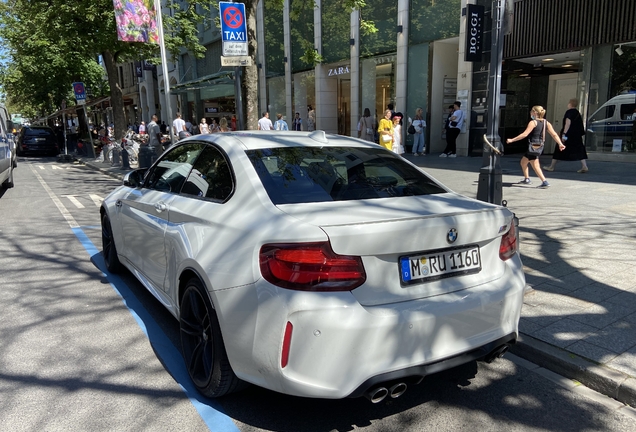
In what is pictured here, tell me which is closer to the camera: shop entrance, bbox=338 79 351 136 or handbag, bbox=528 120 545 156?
handbag, bbox=528 120 545 156

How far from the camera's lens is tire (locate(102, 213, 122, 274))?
531cm

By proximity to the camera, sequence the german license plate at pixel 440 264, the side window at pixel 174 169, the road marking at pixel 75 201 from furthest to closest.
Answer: the road marking at pixel 75 201
the side window at pixel 174 169
the german license plate at pixel 440 264

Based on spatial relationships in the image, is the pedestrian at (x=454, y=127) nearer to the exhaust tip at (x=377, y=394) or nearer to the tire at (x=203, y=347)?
the tire at (x=203, y=347)

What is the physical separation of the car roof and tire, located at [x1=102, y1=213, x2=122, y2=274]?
2.13 metres

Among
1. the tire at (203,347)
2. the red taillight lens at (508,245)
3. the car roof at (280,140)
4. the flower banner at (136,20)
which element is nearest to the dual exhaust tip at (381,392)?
the tire at (203,347)

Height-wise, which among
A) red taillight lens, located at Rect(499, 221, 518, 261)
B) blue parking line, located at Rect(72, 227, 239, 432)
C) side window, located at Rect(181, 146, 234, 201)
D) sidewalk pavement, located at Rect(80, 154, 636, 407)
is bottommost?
blue parking line, located at Rect(72, 227, 239, 432)

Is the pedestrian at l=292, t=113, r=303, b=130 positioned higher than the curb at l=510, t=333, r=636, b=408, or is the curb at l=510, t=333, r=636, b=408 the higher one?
the pedestrian at l=292, t=113, r=303, b=130

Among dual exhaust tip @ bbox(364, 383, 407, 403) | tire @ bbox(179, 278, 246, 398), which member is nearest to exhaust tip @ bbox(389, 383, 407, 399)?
dual exhaust tip @ bbox(364, 383, 407, 403)

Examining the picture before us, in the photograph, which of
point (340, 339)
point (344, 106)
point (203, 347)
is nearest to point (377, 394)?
point (340, 339)

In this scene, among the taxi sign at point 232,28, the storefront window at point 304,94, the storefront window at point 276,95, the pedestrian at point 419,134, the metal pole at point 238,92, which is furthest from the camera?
the storefront window at point 276,95

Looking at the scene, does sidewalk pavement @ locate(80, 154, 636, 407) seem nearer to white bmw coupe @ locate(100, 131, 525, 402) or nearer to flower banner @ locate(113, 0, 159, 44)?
white bmw coupe @ locate(100, 131, 525, 402)

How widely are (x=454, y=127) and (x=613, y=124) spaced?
184 inches

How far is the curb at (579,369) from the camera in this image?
2.97m

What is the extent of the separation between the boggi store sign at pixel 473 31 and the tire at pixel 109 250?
11.9 meters
